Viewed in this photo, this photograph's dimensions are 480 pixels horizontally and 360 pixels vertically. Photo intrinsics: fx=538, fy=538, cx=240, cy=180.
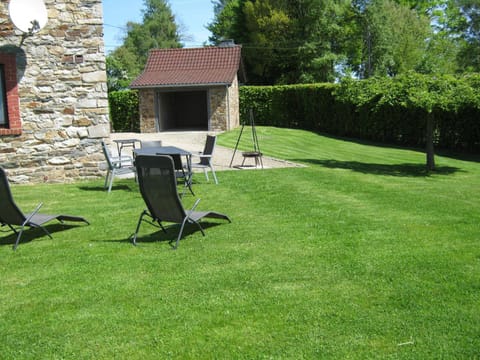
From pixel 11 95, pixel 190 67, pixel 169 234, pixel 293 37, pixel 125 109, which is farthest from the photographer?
pixel 293 37

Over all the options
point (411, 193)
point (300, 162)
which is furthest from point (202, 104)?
point (411, 193)

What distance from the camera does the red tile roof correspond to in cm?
2781

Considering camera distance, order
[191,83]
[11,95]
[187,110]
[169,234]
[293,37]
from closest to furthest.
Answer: [169,234], [11,95], [191,83], [187,110], [293,37]

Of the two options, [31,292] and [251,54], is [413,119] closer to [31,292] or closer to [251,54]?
[31,292]

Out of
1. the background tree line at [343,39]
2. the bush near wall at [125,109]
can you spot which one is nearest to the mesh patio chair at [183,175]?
the bush near wall at [125,109]

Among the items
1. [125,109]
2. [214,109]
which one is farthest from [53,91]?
[125,109]

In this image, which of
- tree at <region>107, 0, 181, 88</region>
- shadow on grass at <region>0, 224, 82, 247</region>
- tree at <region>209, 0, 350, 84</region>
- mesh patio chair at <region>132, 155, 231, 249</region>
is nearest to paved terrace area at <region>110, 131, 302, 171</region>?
shadow on grass at <region>0, 224, 82, 247</region>

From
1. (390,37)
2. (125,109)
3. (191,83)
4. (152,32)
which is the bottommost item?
(125,109)

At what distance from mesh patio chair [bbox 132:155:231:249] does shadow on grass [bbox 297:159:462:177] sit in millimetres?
7658

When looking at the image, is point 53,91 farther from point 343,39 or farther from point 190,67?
point 343,39

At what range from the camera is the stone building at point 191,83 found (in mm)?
27906

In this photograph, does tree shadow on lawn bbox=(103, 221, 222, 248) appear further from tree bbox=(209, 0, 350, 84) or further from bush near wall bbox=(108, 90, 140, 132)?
tree bbox=(209, 0, 350, 84)

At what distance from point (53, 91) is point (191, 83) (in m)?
16.8

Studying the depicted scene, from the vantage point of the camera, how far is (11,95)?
10984mm
